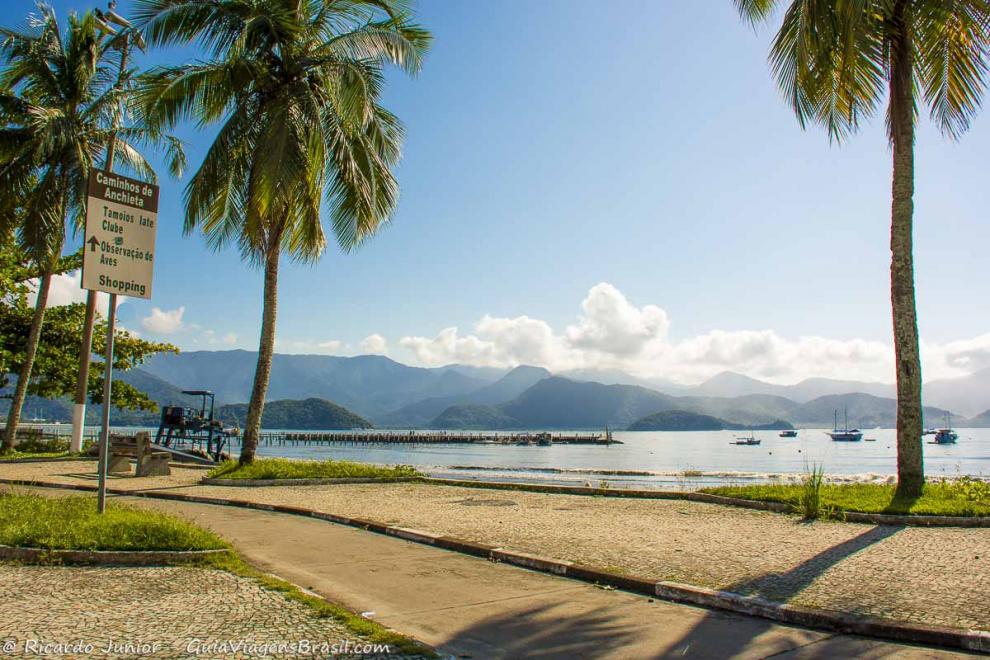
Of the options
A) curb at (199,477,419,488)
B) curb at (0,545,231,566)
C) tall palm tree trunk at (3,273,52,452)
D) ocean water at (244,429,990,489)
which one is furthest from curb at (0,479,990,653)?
tall palm tree trunk at (3,273,52,452)

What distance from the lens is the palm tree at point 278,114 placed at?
16.5m

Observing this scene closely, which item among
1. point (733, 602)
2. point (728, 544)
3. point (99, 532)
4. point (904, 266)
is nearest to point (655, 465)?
point (904, 266)

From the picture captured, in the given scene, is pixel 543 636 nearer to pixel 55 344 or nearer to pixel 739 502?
pixel 739 502

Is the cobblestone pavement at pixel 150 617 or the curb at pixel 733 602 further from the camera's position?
the curb at pixel 733 602

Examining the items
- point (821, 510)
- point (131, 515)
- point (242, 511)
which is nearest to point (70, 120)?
point (242, 511)

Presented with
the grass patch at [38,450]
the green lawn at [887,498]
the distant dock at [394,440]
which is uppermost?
the green lawn at [887,498]

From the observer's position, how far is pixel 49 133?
21094 mm

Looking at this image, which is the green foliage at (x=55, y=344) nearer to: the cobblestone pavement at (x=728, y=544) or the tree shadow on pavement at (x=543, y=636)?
the cobblestone pavement at (x=728, y=544)

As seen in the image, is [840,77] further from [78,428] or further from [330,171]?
[78,428]

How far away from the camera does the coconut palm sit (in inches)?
858

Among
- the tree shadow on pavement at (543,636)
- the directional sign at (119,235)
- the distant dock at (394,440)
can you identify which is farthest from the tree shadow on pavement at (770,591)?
the distant dock at (394,440)

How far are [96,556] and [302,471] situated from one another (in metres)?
10.3

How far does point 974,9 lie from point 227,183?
16767 millimetres

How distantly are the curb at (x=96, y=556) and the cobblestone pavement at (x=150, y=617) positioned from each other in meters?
0.25
